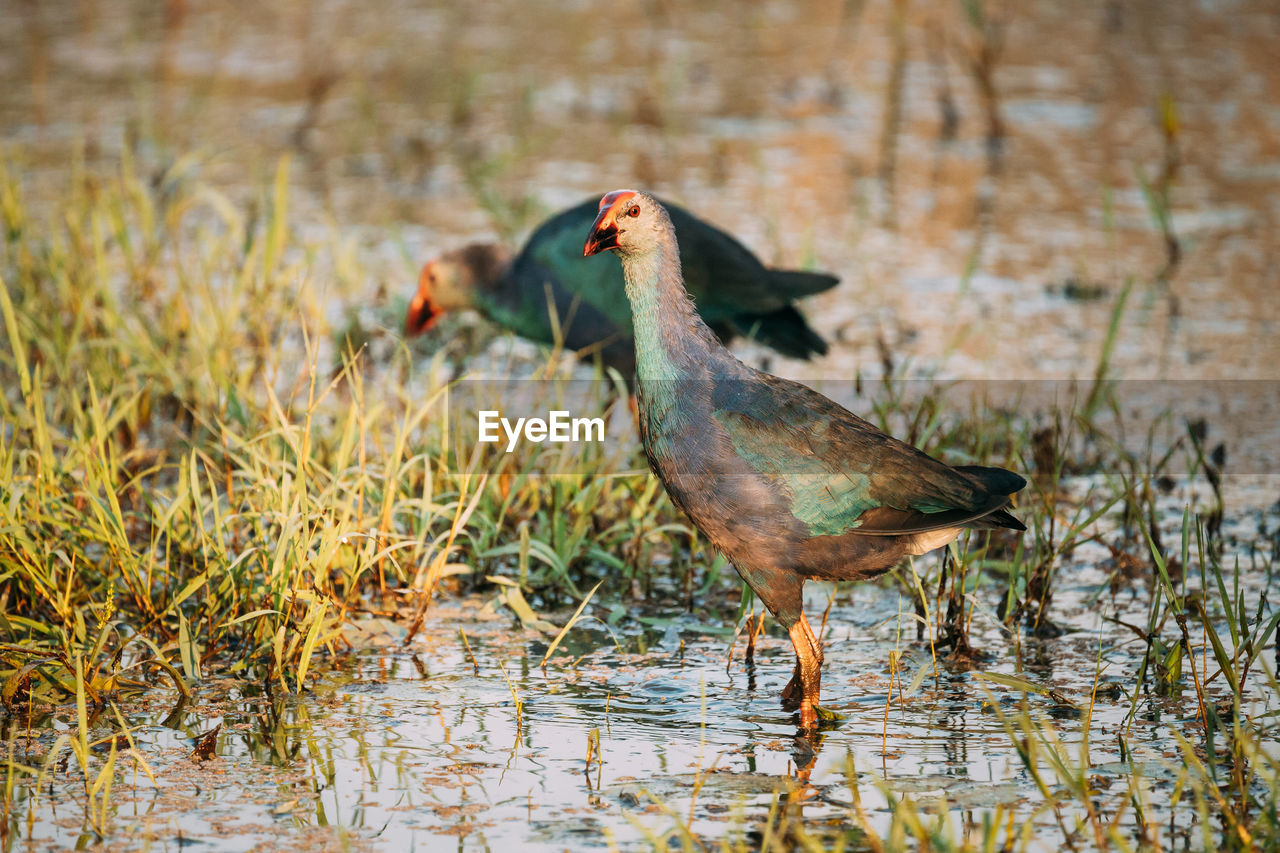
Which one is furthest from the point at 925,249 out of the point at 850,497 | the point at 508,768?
the point at 508,768

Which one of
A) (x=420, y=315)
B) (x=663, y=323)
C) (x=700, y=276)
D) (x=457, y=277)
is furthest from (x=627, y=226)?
(x=420, y=315)

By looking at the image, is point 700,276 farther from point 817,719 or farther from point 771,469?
point 817,719

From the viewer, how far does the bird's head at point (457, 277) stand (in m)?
5.90

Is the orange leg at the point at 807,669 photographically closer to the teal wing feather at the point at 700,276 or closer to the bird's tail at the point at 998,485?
the bird's tail at the point at 998,485

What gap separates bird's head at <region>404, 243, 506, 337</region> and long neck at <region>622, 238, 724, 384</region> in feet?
8.03

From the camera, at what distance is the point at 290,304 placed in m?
5.91

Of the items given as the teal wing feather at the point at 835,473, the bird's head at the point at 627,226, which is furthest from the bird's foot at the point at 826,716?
the bird's head at the point at 627,226

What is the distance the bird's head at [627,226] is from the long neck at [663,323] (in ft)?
0.09

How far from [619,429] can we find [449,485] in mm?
1261

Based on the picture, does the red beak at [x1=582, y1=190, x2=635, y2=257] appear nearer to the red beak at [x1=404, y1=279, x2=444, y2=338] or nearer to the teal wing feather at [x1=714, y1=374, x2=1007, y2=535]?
the teal wing feather at [x1=714, y1=374, x2=1007, y2=535]

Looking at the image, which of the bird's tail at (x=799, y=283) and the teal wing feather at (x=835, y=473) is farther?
the bird's tail at (x=799, y=283)

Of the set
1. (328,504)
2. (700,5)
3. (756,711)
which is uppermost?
(700,5)

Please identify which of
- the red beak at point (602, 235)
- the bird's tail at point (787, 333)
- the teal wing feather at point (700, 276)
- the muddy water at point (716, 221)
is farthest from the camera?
the bird's tail at point (787, 333)

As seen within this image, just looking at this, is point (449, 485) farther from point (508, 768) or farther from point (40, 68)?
point (40, 68)
